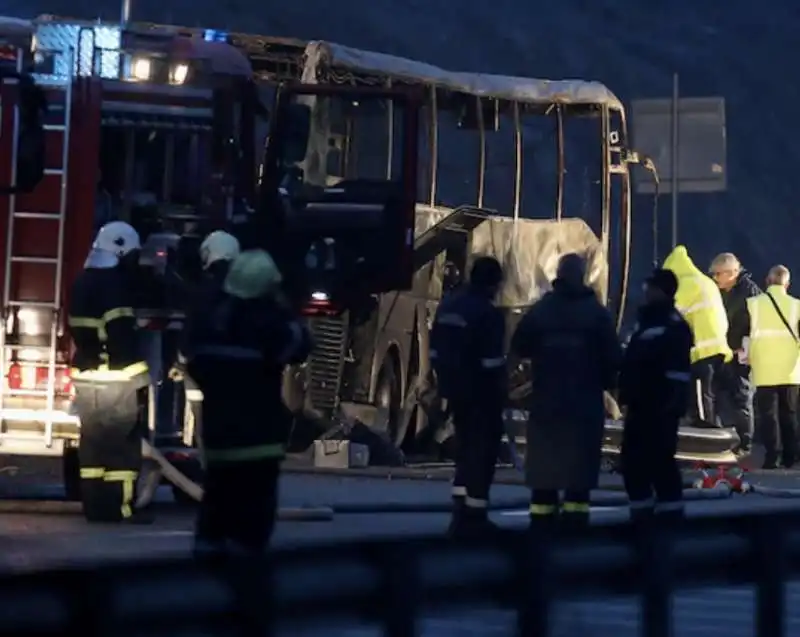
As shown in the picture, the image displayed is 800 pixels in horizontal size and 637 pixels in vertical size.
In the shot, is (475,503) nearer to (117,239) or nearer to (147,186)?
(117,239)

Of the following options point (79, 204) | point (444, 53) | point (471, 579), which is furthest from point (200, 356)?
point (444, 53)

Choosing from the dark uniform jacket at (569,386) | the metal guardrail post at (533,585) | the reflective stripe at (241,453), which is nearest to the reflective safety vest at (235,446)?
the reflective stripe at (241,453)

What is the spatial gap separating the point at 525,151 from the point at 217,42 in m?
10.6

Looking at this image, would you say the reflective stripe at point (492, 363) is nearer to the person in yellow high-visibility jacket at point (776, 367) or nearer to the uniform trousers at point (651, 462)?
the uniform trousers at point (651, 462)

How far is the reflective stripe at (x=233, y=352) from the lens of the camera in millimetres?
8719

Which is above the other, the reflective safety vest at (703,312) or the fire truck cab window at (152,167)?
the fire truck cab window at (152,167)

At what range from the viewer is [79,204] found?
42.9ft

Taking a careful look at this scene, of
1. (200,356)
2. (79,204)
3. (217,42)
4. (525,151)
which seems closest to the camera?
(200,356)

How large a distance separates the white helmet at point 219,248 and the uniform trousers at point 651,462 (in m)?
2.46

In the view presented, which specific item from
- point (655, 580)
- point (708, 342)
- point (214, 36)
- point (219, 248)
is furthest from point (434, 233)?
point (655, 580)

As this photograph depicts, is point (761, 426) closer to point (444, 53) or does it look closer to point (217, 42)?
point (217, 42)

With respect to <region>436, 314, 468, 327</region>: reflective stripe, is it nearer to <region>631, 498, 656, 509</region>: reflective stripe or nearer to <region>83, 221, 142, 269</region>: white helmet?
<region>631, 498, 656, 509</region>: reflective stripe

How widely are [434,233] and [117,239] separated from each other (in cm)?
716

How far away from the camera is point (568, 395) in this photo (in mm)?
11797
